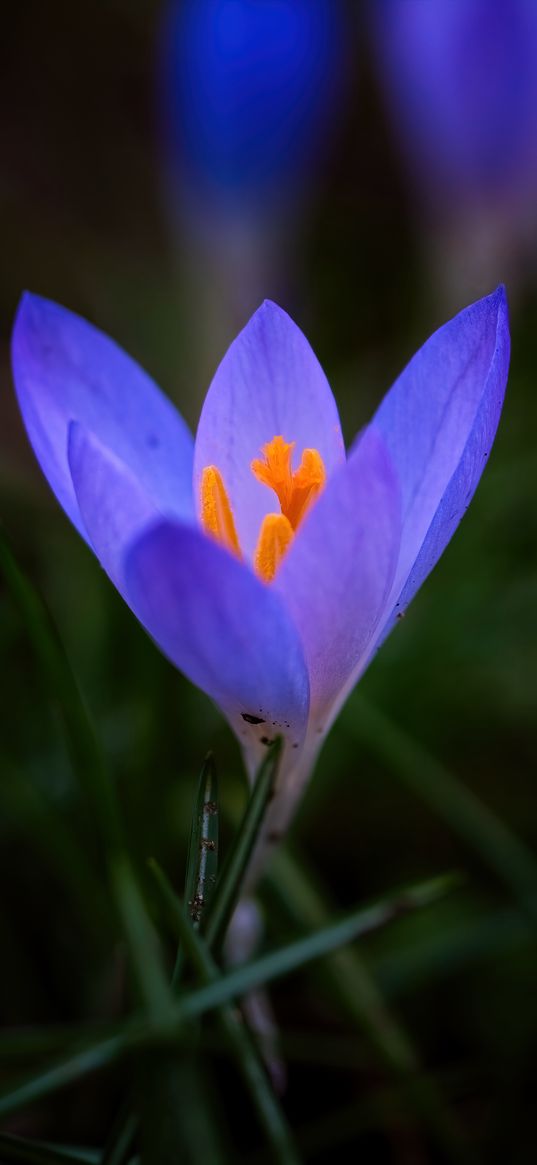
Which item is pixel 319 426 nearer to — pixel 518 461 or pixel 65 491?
pixel 65 491

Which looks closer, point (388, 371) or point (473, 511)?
point (473, 511)

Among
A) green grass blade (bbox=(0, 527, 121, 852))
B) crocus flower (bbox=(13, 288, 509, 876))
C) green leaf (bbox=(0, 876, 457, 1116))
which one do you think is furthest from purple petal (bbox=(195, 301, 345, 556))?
green leaf (bbox=(0, 876, 457, 1116))

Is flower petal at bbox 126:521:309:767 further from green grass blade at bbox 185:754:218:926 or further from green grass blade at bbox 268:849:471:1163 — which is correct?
green grass blade at bbox 268:849:471:1163

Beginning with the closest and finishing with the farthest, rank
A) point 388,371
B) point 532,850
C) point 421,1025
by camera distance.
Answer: point 421,1025, point 532,850, point 388,371

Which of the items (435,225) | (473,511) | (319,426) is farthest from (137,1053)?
(435,225)

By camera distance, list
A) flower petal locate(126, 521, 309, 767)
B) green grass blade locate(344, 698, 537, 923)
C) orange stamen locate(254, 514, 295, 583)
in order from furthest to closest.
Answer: green grass blade locate(344, 698, 537, 923) < orange stamen locate(254, 514, 295, 583) < flower petal locate(126, 521, 309, 767)

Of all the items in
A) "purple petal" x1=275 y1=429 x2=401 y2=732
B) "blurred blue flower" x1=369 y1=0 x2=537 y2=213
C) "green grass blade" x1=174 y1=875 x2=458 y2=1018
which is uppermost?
"blurred blue flower" x1=369 y1=0 x2=537 y2=213

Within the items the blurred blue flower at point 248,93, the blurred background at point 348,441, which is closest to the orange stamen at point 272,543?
the blurred background at point 348,441
